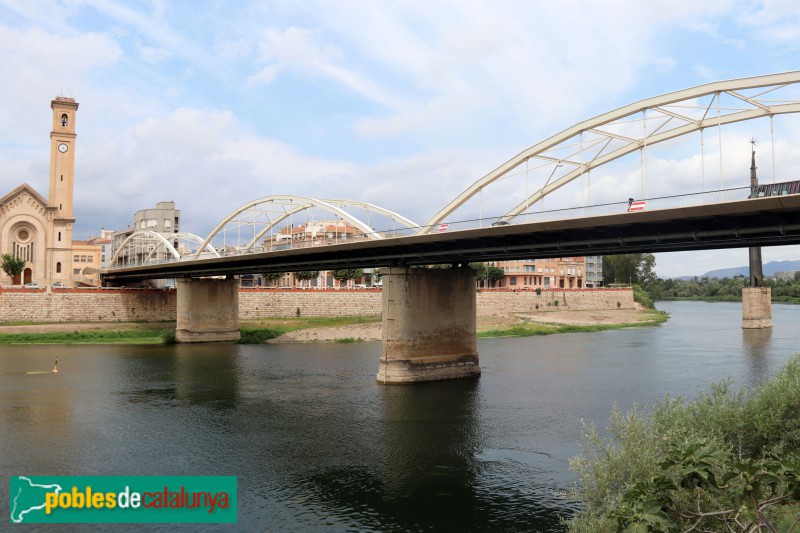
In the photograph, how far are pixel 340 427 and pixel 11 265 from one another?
6585 cm

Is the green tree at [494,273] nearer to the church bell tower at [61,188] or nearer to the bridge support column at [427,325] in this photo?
the church bell tower at [61,188]

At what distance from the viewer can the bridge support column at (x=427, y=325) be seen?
1300 inches

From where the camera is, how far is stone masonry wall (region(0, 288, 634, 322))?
60438 mm

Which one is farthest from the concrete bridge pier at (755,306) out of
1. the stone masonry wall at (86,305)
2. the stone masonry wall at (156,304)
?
the stone masonry wall at (86,305)

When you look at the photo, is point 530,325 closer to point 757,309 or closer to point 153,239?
point 757,309

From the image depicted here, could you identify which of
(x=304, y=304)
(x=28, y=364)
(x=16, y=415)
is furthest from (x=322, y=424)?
(x=304, y=304)

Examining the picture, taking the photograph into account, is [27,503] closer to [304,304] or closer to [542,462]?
[542,462]

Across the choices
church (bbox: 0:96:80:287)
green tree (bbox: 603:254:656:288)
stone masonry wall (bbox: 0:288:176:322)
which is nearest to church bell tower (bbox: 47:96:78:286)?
church (bbox: 0:96:80:287)

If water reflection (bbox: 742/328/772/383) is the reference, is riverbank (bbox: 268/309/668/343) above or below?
above

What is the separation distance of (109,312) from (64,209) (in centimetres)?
2665

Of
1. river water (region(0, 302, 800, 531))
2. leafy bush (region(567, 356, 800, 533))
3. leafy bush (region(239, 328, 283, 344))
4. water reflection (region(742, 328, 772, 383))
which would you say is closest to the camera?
leafy bush (region(567, 356, 800, 533))

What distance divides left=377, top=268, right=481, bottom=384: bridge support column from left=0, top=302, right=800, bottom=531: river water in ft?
5.16

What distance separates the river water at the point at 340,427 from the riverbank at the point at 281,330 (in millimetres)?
12475

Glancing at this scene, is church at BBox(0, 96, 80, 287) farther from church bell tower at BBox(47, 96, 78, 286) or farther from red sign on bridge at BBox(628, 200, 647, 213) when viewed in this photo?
red sign on bridge at BBox(628, 200, 647, 213)
